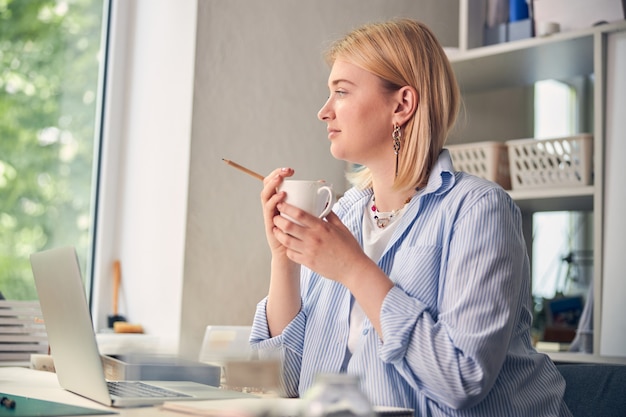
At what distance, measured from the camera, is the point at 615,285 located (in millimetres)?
1917

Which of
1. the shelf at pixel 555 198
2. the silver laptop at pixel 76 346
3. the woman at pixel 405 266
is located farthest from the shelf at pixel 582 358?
the silver laptop at pixel 76 346

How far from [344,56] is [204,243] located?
0.82m

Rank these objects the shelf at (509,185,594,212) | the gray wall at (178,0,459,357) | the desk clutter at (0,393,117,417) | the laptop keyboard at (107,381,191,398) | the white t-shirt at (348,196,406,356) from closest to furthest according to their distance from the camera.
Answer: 1. the desk clutter at (0,393,117,417)
2. the laptop keyboard at (107,381,191,398)
3. the white t-shirt at (348,196,406,356)
4. the shelf at (509,185,594,212)
5. the gray wall at (178,0,459,357)

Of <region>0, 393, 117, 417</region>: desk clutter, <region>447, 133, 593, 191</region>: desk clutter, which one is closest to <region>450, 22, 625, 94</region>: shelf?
<region>447, 133, 593, 191</region>: desk clutter

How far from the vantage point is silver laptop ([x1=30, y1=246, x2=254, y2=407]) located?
Result: 102cm

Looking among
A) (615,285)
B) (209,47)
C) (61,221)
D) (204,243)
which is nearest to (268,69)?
(209,47)

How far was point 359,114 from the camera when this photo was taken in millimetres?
1513

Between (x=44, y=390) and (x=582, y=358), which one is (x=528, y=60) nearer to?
(x=582, y=358)

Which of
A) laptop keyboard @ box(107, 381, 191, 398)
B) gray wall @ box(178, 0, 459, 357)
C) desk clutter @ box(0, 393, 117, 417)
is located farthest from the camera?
gray wall @ box(178, 0, 459, 357)

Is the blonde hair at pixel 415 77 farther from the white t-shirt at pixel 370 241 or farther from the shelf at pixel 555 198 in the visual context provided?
the shelf at pixel 555 198

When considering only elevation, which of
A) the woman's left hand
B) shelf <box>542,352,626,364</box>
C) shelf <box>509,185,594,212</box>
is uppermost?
shelf <box>509,185,594,212</box>

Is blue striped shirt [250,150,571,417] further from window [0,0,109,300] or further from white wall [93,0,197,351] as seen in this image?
window [0,0,109,300]

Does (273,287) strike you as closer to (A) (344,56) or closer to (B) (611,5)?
(A) (344,56)

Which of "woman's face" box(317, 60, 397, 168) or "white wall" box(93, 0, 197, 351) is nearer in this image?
"woman's face" box(317, 60, 397, 168)
